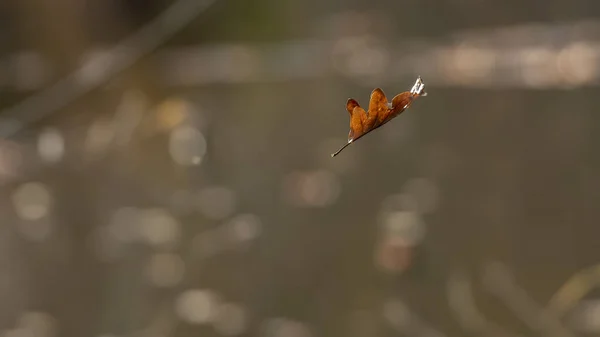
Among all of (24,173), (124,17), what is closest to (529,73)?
(124,17)

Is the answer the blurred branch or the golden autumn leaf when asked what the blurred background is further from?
the golden autumn leaf

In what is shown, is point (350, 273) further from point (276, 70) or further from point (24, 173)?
point (24, 173)

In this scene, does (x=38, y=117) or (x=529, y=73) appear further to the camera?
(x=38, y=117)

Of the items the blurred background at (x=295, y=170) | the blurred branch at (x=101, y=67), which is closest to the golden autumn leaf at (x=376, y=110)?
the blurred background at (x=295, y=170)

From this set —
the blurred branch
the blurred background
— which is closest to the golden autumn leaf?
the blurred background

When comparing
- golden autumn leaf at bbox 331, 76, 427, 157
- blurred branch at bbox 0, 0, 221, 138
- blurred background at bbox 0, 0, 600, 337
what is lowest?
golden autumn leaf at bbox 331, 76, 427, 157

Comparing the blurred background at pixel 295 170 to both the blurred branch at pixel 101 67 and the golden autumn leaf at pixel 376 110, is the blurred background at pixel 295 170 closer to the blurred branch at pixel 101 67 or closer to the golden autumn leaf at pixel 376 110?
the blurred branch at pixel 101 67

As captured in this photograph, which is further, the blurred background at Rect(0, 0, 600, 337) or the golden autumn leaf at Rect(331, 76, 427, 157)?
the blurred background at Rect(0, 0, 600, 337)

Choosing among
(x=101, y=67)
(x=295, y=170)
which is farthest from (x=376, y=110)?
(x=101, y=67)
